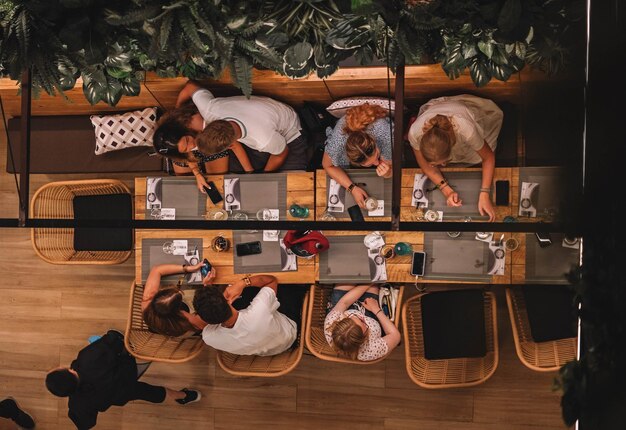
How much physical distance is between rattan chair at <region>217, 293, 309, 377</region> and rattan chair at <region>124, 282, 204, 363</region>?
9.9 inches

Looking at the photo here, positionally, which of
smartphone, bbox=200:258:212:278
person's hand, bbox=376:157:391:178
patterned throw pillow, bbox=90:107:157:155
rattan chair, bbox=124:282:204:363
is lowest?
rattan chair, bbox=124:282:204:363

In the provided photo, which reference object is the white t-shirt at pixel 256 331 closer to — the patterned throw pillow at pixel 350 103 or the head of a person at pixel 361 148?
the head of a person at pixel 361 148

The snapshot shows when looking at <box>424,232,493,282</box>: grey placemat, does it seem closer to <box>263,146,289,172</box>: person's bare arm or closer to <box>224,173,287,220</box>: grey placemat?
<box>224,173,287,220</box>: grey placemat

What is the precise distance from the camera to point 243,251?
377 centimetres

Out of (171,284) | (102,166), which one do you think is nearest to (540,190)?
(171,284)

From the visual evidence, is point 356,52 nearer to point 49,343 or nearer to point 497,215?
point 497,215

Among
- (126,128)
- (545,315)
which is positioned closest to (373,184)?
(545,315)

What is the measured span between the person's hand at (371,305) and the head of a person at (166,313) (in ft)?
3.70

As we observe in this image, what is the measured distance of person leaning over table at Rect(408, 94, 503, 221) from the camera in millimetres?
3244

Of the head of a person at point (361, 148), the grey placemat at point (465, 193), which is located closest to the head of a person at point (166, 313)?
the head of a person at point (361, 148)

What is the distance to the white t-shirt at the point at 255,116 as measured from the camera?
3.54 metres

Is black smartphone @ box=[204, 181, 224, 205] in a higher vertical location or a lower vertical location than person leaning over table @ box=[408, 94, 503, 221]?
lower

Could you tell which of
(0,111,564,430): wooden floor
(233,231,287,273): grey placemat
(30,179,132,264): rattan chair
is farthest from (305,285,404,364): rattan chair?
(30,179,132,264): rattan chair

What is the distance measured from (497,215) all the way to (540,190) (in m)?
0.32
